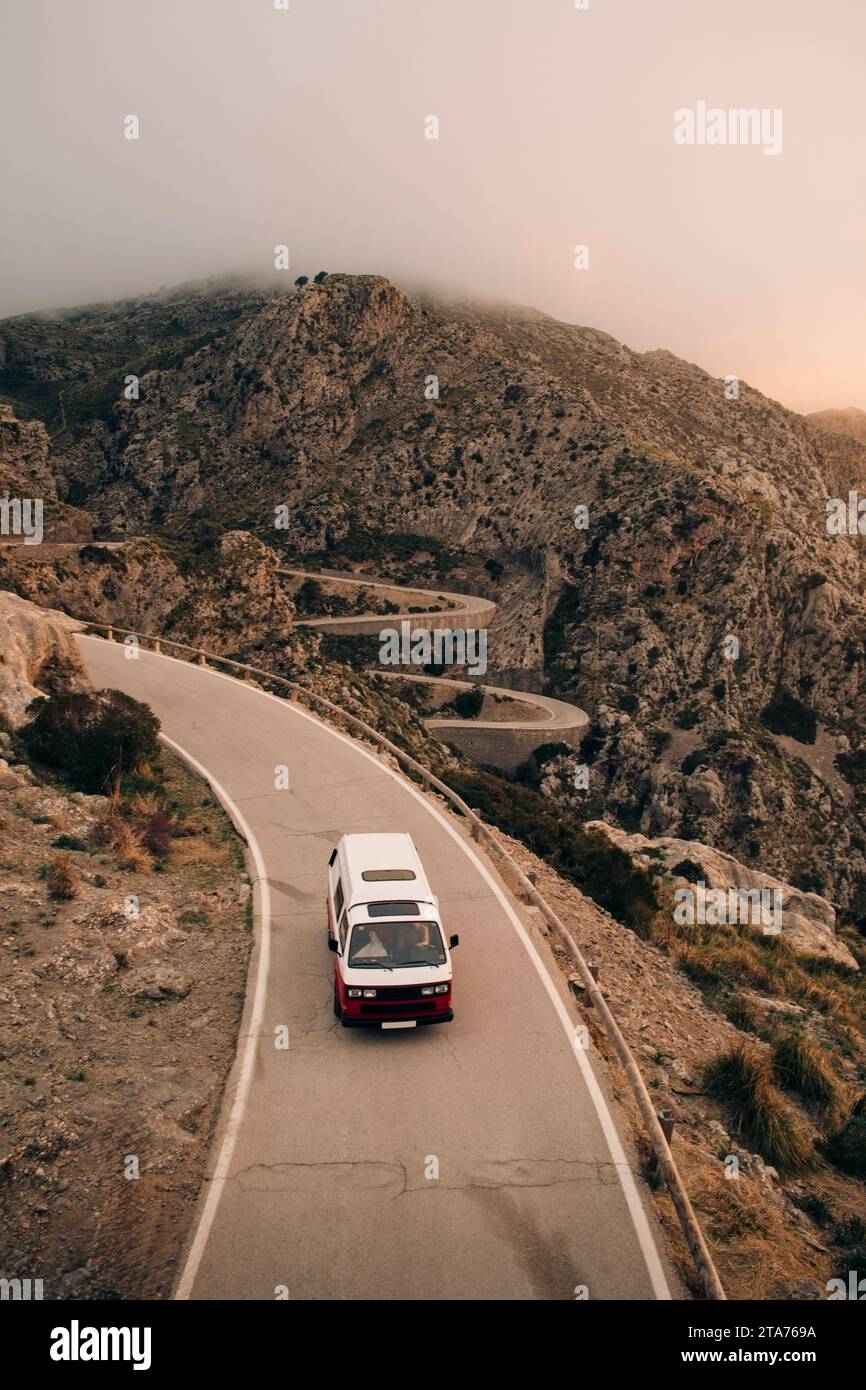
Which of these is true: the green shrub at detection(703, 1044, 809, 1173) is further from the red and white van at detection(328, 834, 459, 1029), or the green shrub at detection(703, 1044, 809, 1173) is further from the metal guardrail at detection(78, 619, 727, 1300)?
the red and white van at detection(328, 834, 459, 1029)

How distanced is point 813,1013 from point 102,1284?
1417 cm

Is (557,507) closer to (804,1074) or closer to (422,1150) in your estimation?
(804,1074)

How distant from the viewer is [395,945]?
10.8 metres

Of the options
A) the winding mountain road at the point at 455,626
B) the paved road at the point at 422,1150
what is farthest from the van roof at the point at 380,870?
the winding mountain road at the point at 455,626

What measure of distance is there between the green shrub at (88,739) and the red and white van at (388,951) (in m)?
9.23

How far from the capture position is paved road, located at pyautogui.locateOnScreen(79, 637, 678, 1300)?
6.95 meters

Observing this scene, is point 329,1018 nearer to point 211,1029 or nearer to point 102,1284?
point 211,1029

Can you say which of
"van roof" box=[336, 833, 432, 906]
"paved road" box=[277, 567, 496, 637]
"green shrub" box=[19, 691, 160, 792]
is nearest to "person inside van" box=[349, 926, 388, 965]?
"van roof" box=[336, 833, 432, 906]

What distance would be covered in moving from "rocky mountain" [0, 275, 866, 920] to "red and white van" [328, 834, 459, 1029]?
35.0m

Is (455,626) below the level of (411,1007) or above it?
below

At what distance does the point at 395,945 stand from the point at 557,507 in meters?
86.5

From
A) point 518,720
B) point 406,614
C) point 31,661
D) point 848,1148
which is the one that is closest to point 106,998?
point 848,1148

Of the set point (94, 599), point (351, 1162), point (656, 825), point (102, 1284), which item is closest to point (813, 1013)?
point (351, 1162)

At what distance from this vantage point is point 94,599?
143 feet
